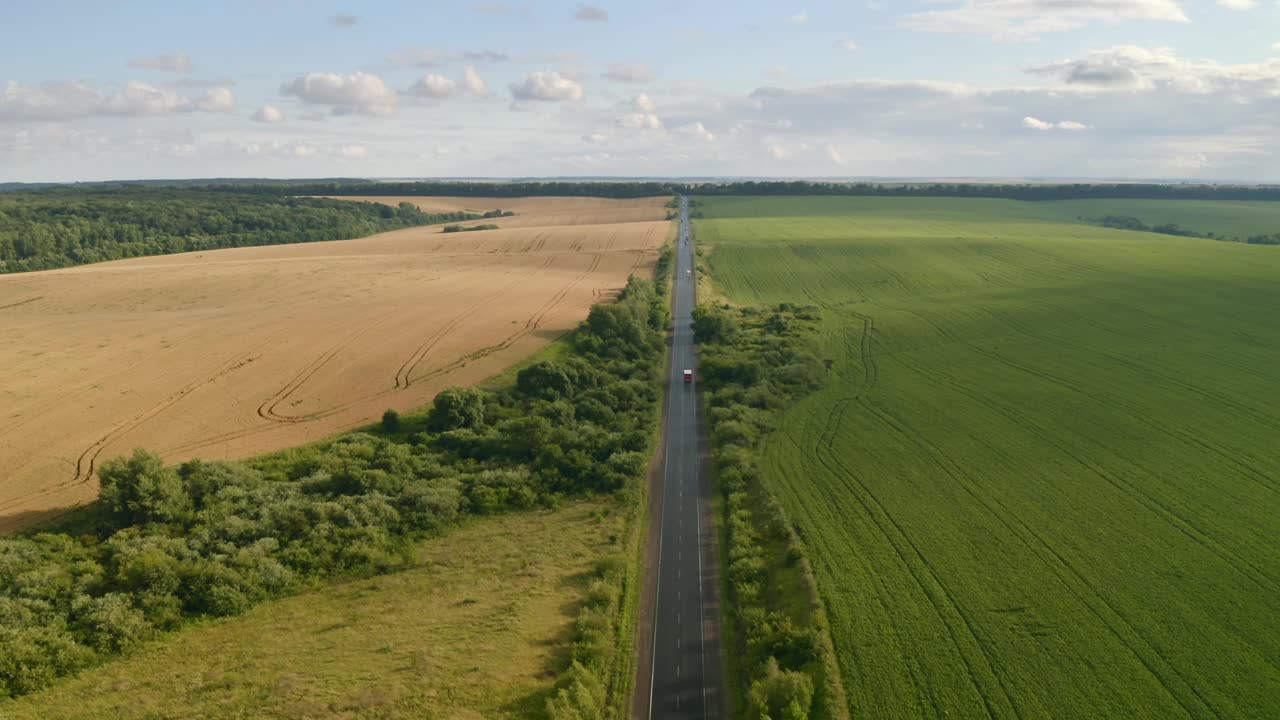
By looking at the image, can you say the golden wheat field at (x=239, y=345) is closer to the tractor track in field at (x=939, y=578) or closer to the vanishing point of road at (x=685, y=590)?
the vanishing point of road at (x=685, y=590)

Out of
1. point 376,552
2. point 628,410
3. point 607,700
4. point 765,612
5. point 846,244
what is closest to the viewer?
point 607,700

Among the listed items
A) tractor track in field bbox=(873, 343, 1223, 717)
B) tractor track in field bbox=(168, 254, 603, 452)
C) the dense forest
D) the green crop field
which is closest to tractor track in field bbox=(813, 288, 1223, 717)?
tractor track in field bbox=(873, 343, 1223, 717)

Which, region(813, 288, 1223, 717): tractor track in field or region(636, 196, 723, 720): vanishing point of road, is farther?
region(636, 196, 723, 720): vanishing point of road

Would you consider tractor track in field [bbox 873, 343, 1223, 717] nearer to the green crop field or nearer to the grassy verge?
the green crop field

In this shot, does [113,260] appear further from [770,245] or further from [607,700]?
[607,700]

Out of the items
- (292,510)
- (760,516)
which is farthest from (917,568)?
(292,510)

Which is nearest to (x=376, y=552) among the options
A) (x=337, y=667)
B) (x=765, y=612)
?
(x=337, y=667)

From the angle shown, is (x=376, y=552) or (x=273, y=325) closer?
(x=376, y=552)
